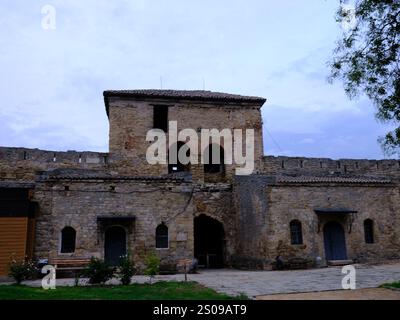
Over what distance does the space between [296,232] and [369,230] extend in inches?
161

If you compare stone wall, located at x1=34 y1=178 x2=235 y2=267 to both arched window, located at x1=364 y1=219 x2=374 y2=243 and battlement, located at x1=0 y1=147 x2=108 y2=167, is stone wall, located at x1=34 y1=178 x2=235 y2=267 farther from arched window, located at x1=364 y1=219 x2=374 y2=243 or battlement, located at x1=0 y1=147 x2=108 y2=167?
arched window, located at x1=364 y1=219 x2=374 y2=243

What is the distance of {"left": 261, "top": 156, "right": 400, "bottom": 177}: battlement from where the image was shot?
2283cm

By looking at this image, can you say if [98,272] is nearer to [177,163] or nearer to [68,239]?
[68,239]

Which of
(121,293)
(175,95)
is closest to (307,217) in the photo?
(175,95)

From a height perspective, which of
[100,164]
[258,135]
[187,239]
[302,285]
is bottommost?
[302,285]

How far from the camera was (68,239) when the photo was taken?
16531 millimetres

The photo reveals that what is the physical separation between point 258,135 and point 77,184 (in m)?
11.0

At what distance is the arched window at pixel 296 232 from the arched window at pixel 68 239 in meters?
9.46

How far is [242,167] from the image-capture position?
22.9 metres

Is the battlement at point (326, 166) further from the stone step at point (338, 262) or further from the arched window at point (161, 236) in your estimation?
the arched window at point (161, 236)

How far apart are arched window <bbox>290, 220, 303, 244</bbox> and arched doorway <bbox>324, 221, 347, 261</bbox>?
134 centimetres

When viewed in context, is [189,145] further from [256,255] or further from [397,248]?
[397,248]
